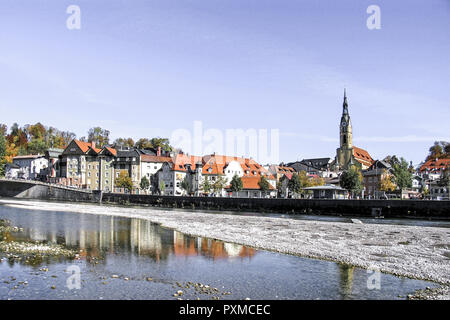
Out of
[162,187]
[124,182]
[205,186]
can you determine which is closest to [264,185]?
[205,186]

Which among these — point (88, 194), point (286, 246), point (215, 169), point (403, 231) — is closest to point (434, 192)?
point (215, 169)

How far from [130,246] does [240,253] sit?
7905 mm

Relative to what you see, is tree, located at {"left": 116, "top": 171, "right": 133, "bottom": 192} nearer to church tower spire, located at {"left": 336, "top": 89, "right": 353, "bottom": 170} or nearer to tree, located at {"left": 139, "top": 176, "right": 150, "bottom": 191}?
tree, located at {"left": 139, "top": 176, "right": 150, "bottom": 191}

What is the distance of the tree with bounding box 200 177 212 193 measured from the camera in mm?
103375

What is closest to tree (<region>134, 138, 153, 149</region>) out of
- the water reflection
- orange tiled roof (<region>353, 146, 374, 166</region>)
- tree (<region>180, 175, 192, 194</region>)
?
tree (<region>180, 175, 192, 194</region>)

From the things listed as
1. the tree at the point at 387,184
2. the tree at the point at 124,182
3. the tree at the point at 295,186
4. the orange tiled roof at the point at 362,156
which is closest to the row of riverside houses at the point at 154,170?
the tree at the point at 124,182

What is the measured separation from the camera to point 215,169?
360 ft

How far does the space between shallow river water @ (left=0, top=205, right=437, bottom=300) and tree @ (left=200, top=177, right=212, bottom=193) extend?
245 ft

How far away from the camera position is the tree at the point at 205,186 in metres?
103

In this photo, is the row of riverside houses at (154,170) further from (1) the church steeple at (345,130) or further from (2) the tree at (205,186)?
(1) the church steeple at (345,130)

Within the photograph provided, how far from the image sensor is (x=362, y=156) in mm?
181500

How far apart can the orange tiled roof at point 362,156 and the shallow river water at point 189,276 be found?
157 metres

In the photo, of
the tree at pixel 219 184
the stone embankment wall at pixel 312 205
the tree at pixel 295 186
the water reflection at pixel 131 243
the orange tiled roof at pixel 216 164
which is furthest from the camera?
the orange tiled roof at pixel 216 164
